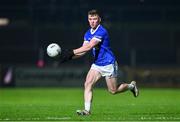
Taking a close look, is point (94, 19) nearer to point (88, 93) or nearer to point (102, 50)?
point (102, 50)

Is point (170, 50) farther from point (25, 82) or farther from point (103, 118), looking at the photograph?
point (103, 118)

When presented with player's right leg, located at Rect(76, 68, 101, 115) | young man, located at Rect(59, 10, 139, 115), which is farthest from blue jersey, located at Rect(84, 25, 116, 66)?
player's right leg, located at Rect(76, 68, 101, 115)

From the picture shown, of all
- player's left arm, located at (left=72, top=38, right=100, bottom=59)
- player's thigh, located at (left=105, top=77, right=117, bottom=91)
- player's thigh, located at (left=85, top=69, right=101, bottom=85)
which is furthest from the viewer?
player's thigh, located at (left=105, top=77, right=117, bottom=91)

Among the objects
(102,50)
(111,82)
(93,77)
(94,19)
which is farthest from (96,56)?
(94,19)

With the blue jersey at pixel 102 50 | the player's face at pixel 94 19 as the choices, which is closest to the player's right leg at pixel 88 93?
the blue jersey at pixel 102 50

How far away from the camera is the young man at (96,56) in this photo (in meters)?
14.3

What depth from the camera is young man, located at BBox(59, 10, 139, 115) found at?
46.9ft

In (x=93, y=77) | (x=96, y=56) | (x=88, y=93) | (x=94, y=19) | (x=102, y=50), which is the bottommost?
(x=88, y=93)

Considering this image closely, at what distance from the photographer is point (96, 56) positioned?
14.7 meters

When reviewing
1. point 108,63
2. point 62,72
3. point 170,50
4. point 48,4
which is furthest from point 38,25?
point 108,63

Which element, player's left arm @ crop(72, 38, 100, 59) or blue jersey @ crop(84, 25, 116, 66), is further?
blue jersey @ crop(84, 25, 116, 66)

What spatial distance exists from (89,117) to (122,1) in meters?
23.0

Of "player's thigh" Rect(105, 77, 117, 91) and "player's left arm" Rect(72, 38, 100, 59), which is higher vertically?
"player's left arm" Rect(72, 38, 100, 59)

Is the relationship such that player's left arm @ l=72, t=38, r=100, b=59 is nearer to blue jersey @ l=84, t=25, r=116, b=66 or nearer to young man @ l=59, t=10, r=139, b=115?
young man @ l=59, t=10, r=139, b=115
